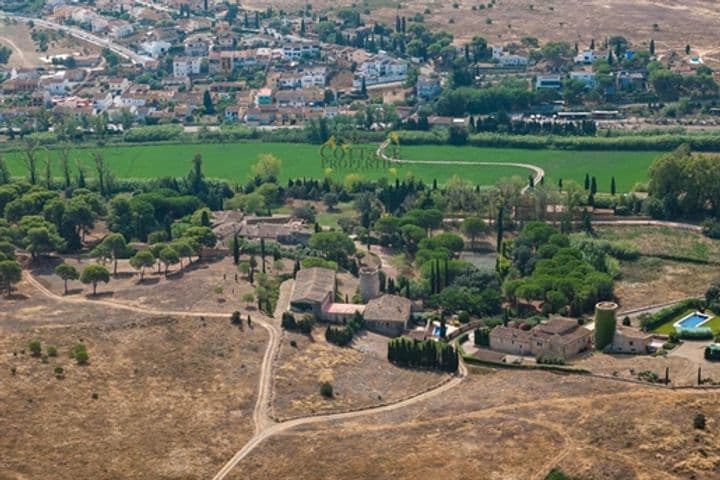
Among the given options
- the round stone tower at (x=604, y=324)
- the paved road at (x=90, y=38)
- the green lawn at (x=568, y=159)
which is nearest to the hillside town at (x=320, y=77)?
the paved road at (x=90, y=38)

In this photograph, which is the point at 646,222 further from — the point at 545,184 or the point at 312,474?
the point at 312,474

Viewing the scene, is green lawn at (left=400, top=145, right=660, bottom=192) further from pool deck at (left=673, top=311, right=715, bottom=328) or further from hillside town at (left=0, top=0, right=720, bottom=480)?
pool deck at (left=673, top=311, right=715, bottom=328)

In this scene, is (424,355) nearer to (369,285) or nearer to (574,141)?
(369,285)

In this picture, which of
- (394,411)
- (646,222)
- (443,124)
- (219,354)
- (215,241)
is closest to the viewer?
(394,411)

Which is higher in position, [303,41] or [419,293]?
[303,41]

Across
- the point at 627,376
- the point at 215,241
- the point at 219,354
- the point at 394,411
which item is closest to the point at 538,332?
the point at 627,376

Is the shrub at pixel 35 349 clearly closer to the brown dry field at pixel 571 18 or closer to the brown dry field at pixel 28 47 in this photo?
the brown dry field at pixel 28 47

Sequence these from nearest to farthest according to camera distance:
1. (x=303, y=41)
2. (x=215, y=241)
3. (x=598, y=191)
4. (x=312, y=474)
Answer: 1. (x=312, y=474)
2. (x=215, y=241)
3. (x=598, y=191)
4. (x=303, y=41)
